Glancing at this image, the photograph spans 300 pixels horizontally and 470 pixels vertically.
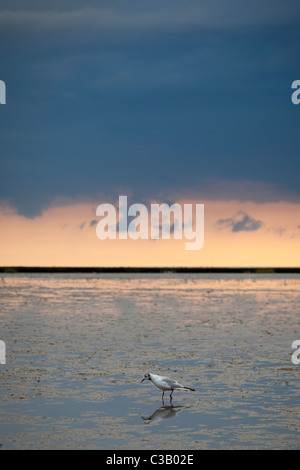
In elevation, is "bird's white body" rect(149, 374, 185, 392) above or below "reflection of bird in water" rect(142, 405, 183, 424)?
above

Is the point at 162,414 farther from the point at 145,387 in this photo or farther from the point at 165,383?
the point at 145,387

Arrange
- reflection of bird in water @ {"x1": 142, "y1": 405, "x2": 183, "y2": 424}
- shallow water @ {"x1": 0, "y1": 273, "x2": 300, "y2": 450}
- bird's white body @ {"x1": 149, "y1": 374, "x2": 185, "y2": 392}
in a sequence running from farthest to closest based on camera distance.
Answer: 1. bird's white body @ {"x1": 149, "y1": 374, "x2": 185, "y2": 392}
2. reflection of bird in water @ {"x1": 142, "y1": 405, "x2": 183, "y2": 424}
3. shallow water @ {"x1": 0, "y1": 273, "x2": 300, "y2": 450}

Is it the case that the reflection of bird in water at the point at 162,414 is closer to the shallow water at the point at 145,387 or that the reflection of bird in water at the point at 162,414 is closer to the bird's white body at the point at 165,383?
the shallow water at the point at 145,387

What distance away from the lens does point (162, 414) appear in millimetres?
18047

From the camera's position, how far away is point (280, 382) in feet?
73.5

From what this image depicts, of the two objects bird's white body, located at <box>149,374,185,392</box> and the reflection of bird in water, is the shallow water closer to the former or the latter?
the reflection of bird in water

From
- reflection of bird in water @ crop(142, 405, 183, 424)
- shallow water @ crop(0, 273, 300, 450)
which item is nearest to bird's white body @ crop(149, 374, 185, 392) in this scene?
shallow water @ crop(0, 273, 300, 450)

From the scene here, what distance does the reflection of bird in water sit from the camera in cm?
1741

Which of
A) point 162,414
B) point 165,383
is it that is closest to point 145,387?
point 165,383

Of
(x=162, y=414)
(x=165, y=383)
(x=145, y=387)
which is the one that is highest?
(x=165, y=383)

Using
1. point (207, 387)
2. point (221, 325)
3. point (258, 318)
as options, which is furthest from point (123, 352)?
point (258, 318)

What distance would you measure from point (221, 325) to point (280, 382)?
20.4 meters

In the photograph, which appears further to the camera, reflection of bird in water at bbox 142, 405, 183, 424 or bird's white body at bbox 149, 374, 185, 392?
bird's white body at bbox 149, 374, 185, 392
